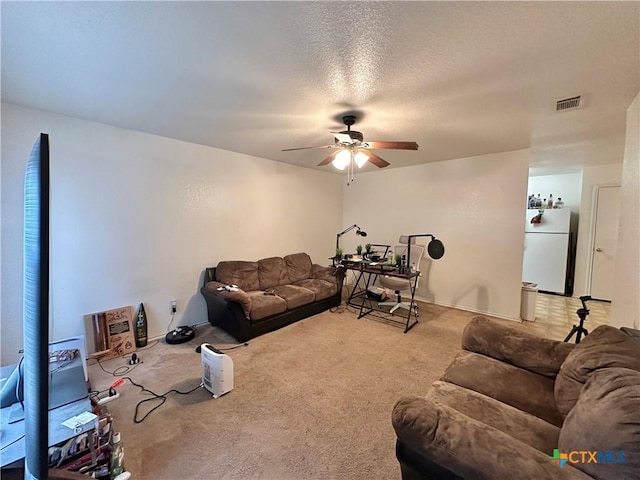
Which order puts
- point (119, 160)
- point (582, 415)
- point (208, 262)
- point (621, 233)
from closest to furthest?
1. point (582, 415)
2. point (621, 233)
3. point (119, 160)
4. point (208, 262)

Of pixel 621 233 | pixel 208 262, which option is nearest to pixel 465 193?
pixel 621 233

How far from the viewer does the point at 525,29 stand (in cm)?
146

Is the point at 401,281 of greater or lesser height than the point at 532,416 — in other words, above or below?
above

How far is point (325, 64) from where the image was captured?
5.93 feet

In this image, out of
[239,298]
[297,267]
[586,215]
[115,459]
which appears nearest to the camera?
[115,459]

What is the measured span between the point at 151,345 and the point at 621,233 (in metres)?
4.91

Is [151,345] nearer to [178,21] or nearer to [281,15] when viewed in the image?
[178,21]

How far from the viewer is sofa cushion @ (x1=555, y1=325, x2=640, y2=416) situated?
4.14 feet

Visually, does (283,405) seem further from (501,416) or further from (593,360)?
(593,360)

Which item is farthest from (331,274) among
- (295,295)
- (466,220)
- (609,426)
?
(609,426)

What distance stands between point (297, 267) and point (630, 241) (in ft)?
12.7

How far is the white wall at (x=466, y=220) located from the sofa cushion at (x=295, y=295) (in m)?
2.27

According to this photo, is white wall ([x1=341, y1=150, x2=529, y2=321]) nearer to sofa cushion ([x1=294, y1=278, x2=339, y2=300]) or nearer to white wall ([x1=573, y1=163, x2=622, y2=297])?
sofa cushion ([x1=294, y1=278, x2=339, y2=300])

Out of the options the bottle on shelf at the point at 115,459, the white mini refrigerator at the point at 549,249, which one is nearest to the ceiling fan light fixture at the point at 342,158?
the bottle on shelf at the point at 115,459
